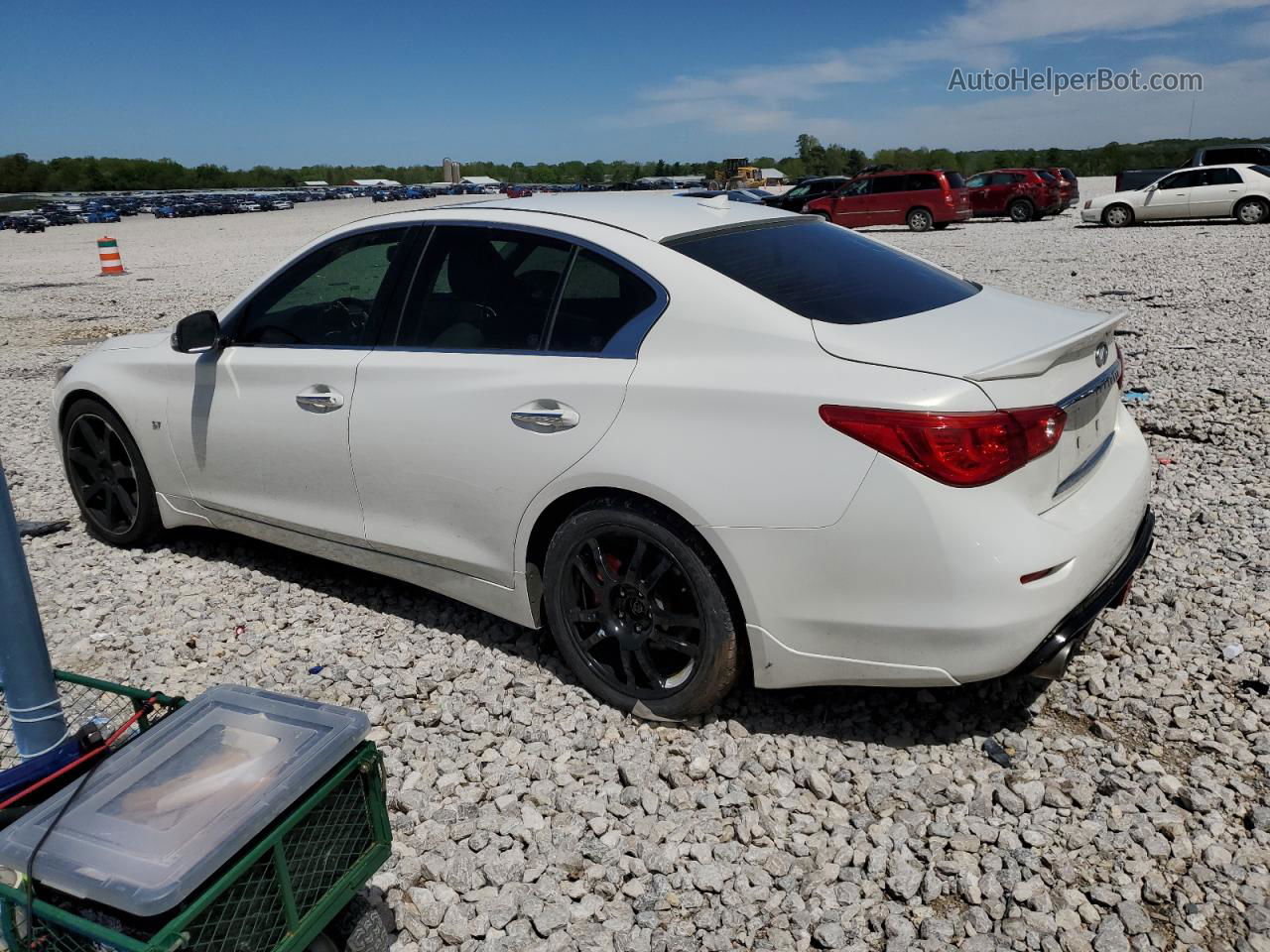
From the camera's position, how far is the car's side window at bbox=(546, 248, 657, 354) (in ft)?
10.9

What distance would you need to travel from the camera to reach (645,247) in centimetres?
337

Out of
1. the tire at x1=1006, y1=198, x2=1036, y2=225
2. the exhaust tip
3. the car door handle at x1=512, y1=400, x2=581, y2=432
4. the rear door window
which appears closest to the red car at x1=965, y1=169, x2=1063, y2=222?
the tire at x1=1006, y1=198, x2=1036, y2=225

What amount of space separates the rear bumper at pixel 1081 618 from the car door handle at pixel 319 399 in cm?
261

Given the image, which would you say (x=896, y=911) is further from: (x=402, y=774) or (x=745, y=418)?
(x=402, y=774)

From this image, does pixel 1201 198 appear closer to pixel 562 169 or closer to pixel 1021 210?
pixel 1021 210

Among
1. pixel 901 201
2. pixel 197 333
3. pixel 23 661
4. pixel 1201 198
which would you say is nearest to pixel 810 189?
pixel 901 201

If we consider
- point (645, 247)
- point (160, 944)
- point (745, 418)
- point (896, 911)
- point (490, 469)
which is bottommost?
point (896, 911)

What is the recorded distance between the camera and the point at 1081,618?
2.95 meters

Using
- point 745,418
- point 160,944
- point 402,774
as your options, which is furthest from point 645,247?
point 160,944

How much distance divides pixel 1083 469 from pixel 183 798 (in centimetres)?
262

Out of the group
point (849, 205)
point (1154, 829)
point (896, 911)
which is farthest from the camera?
point (849, 205)

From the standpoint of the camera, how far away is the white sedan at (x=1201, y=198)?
22703 millimetres

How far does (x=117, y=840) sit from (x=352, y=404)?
2.07 metres

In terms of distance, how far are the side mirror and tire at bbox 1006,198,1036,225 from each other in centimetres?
2829
